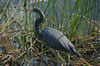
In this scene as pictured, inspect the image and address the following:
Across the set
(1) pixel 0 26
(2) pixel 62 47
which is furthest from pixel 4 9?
(2) pixel 62 47

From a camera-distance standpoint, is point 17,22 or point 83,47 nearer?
point 17,22

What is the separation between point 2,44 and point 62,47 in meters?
0.70

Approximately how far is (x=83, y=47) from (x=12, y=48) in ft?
3.27

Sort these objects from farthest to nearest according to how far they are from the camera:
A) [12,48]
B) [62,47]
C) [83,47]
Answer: [83,47] < [12,48] < [62,47]

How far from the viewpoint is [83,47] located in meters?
2.50

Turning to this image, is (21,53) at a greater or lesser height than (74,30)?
lesser

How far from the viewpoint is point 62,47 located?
2008 mm

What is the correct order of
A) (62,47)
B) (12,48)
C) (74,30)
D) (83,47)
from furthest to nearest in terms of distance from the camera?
1. (83,47)
2. (74,30)
3. (12,48)
4. (62,47)

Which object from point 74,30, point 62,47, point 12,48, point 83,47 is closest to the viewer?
point 62,47

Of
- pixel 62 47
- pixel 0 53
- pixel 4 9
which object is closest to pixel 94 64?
pixel 62 47

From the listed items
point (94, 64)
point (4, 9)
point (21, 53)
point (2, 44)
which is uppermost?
point (4, 9)

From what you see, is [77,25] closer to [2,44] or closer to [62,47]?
[62,47]

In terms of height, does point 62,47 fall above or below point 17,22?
below

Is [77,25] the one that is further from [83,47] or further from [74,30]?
[83,47]
